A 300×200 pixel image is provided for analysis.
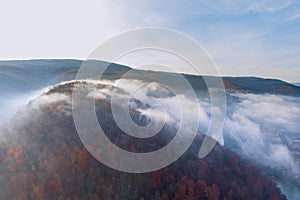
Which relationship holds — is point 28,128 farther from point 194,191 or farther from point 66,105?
point 194,191

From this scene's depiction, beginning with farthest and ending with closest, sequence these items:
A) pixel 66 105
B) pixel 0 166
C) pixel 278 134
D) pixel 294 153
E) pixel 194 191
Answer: pixel 278 134 → pixel 294 153 → pixel 66 105 → pixel 194 191 → pixel 0 166

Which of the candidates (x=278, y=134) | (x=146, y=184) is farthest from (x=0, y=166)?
(x=278, y=134)

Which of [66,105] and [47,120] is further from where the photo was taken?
[66,105]

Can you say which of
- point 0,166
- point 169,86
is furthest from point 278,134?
point 0,166

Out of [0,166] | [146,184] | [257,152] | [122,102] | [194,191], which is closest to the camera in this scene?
[0,166]

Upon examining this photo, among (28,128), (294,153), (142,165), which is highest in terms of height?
(28,128)

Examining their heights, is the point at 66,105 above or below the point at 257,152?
above

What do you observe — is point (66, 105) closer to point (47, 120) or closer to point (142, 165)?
point (47, 120)
